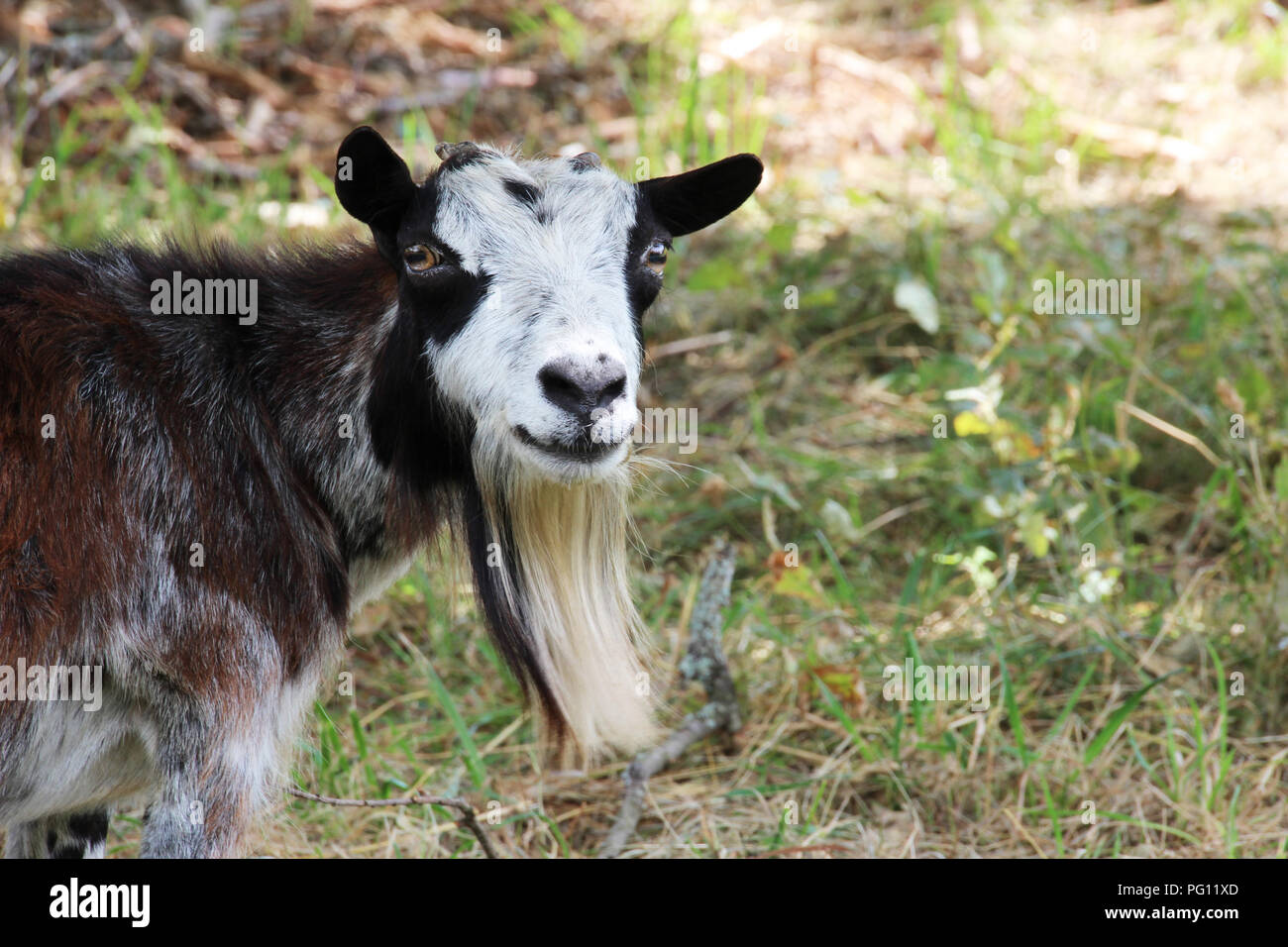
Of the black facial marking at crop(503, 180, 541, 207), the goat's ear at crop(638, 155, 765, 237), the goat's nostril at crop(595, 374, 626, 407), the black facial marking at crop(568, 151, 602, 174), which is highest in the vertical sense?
the black facial marking at crop(568, 151, 602, 174)

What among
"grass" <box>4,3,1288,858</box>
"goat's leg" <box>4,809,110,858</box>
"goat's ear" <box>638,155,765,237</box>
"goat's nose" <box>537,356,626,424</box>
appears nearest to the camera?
"goat's nose" <box>537,356,626,424</box>

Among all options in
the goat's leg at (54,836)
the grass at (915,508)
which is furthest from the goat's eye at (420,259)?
the goat's leg at (54,836)

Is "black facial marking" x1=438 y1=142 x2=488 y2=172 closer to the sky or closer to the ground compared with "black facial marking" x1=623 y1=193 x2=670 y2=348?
closer to the sky

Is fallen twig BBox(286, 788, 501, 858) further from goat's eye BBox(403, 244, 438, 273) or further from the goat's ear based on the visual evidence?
the goat's ear

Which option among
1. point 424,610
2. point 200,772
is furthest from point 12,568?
point 424,610

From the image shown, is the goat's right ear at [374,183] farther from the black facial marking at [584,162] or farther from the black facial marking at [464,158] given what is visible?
the black facial marking at [584,162]

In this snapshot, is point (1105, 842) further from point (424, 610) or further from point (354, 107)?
point (354, 107)

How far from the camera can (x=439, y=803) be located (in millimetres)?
4344

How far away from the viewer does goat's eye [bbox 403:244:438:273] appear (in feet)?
12.5

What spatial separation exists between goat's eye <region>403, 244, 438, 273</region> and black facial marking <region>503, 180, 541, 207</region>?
298mm

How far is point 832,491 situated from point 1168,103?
493 centimetres

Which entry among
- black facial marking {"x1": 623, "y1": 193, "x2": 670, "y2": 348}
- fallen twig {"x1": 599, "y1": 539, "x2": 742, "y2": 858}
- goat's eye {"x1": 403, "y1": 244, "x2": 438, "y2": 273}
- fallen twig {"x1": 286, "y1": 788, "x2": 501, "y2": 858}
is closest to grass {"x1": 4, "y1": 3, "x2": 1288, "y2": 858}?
fallen twig {"x1": 599, "y1": 539, "x2": 742, "y2": 858}

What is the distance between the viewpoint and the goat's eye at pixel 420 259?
149 inches

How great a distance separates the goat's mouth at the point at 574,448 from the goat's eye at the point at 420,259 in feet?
1.91
